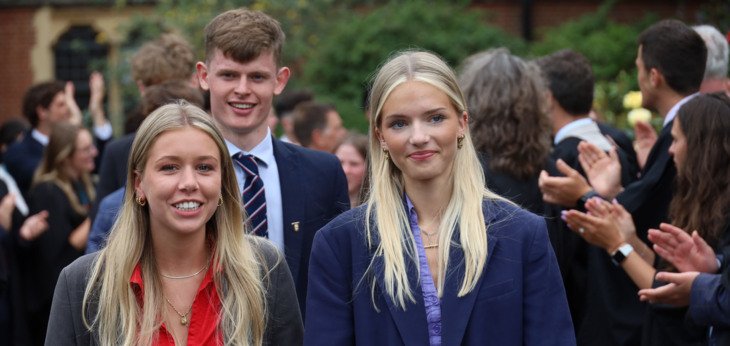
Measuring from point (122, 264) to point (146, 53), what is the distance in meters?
3.35

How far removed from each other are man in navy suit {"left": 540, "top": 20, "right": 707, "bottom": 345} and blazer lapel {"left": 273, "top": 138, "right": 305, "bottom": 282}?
144 centimetres

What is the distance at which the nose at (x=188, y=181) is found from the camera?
4109 mm

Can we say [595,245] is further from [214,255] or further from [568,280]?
[214,255]

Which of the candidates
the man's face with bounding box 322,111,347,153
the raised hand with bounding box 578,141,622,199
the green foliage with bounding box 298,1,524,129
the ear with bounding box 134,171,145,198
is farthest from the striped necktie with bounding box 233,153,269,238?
the green foliage with bounding box 298,1,524,129

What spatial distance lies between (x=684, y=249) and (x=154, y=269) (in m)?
2.43

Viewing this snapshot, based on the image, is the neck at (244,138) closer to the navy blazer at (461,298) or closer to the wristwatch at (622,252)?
the navy blazer at (461,298)

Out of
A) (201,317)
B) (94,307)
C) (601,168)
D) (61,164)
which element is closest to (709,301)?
(601,168)

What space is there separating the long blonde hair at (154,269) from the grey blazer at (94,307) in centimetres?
3

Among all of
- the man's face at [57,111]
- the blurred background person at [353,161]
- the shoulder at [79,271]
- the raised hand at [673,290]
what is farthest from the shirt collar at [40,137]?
the shoulder at [79,271]

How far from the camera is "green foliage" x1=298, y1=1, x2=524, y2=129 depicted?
17453mm

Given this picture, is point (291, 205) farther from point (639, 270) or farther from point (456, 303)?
point (639, 270)

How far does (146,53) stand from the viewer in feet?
23.9

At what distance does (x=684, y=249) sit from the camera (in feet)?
17.5

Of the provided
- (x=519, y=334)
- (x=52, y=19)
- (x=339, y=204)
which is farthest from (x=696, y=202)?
(x=52, y=19)
